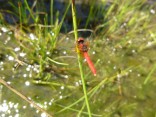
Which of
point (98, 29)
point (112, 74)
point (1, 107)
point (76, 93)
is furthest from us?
point (98, 29)

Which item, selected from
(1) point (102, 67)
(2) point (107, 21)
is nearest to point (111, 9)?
(2) point (107, 21)

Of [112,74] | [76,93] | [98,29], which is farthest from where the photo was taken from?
[98,29]

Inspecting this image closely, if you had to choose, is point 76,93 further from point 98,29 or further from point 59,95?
point 98,29

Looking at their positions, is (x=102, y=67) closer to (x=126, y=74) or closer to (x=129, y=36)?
(x=126, y=74)

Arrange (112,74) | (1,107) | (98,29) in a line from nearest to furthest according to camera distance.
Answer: (1,107)
(112,74)
(98,29)

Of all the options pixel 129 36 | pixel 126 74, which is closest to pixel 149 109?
pixel 126 74

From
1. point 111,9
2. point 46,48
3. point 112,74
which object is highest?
point 111,9

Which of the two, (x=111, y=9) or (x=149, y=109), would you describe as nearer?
(x=149, y=109)

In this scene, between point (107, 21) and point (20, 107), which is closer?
point (20, 107)

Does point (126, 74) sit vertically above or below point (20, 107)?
above
